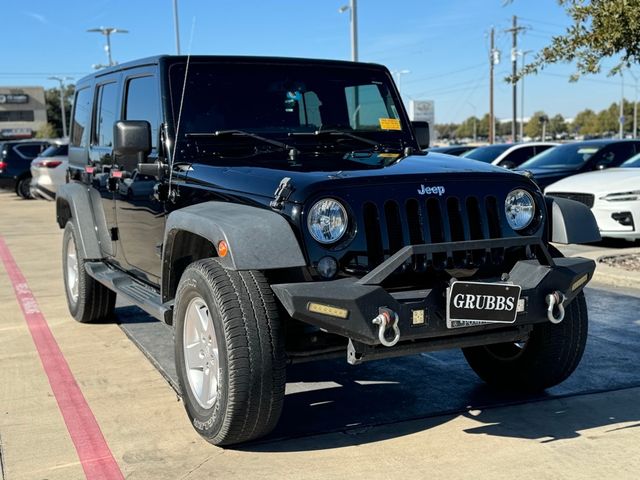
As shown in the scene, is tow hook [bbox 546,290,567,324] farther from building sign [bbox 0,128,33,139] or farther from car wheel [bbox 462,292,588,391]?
building sign [bbox 0,128,33,139]

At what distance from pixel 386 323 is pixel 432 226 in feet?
2.12

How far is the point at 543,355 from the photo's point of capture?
14.3ft

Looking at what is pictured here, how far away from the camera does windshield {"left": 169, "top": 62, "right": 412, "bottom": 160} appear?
467 centimetres

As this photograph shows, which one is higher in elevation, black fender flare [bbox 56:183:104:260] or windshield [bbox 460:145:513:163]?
windshield [bbox 460:145:513:163]

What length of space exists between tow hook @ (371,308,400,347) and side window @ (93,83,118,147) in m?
3.19

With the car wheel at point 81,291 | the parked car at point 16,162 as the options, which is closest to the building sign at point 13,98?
the parked car at point 16,162

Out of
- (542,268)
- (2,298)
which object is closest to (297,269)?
(542,268)

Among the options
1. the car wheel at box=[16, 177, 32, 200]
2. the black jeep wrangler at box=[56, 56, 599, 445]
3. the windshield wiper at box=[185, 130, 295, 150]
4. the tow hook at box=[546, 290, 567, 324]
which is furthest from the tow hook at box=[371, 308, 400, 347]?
the car wheel at box=[16, 177, 32, 200]

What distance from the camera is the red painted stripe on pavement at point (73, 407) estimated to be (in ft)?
12.1

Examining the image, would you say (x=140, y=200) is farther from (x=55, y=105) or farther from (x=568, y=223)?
(x=55, y=105)

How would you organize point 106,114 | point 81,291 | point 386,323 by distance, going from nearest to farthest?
point 386,323 < point 106,114 < point 81,291

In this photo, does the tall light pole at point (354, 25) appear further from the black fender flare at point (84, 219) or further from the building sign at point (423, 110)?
the building sign at point (423, 110)

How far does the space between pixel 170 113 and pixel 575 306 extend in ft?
8.61

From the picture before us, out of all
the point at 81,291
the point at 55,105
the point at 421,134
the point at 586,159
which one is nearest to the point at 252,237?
the point at 421,134
